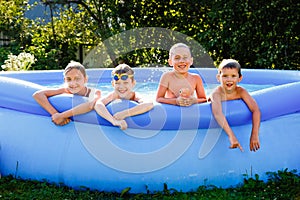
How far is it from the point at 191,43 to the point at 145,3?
117 cm

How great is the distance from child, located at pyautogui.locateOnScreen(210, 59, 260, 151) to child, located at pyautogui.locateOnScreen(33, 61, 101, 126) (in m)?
0.75

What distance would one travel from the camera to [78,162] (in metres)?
2.99

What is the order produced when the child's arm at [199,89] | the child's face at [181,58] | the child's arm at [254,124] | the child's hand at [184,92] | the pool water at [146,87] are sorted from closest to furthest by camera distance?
the child's arm at [254,124] < the child's hand at [184,92] < the child's face at [181,58] < the child's arm at [199,89] < the pool water at [146,87]

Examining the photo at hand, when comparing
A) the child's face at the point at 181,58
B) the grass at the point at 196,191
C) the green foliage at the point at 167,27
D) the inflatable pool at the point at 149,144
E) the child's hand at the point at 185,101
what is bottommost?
the grass at the point at 196,191

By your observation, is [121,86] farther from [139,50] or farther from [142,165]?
[139,50]

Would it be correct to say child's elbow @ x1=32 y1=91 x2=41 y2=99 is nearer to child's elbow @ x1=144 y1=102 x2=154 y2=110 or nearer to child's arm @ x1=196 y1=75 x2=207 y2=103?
child's elbow @ x1=144 y1=102 x2=154 y2=110

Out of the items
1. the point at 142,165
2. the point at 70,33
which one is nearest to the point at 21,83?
the point at 142,165

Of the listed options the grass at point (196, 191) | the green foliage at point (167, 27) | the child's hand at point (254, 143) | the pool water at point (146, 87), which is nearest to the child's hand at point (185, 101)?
the child's hand at point (254, 143)

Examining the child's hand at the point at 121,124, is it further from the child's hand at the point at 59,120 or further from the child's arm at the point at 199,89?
the child's arm at the point at 199,89

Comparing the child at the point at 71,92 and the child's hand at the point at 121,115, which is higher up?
the child at the point at 71,92

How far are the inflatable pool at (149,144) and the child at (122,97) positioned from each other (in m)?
0.04

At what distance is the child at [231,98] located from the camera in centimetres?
284

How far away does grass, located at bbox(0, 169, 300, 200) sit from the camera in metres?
2.83

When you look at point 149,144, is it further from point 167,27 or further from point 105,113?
point 167,27
